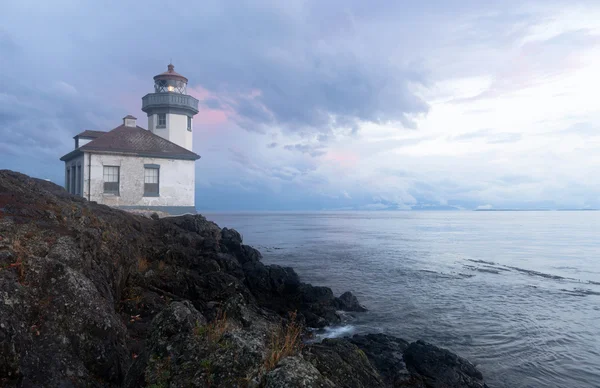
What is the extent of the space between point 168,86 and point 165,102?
2272 millimetres

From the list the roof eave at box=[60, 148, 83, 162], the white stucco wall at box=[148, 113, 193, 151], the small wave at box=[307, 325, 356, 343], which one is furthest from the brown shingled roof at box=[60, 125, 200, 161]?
the small wave at box=[307, 325, 356, 343]

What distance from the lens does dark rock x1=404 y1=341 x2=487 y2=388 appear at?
812cm

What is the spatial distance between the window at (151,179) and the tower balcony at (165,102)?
9180 millimetres

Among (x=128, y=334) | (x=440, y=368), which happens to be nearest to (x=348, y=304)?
(x=440, y=368)

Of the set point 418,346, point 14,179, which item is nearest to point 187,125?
point 14,179

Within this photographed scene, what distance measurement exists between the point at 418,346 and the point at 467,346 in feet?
8.92

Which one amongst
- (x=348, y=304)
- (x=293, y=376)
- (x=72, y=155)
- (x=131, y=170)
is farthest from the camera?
(x=72, y=155)

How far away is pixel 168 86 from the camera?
38.9 meters

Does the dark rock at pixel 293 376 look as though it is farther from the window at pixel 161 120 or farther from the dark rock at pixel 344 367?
the window at pixel 161 120

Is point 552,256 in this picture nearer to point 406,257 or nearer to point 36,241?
point 406,257

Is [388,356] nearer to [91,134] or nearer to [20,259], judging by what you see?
[20,259]

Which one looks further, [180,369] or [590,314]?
[590,314]

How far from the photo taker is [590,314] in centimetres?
1457

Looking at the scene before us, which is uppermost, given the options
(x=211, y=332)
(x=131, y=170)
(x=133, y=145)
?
(x=133, y=145)
